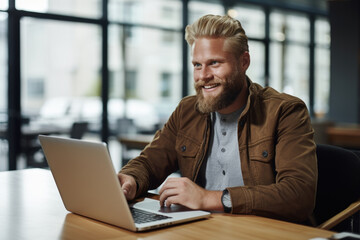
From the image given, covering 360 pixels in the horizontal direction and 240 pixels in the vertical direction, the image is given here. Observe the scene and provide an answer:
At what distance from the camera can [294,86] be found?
32.1 feet

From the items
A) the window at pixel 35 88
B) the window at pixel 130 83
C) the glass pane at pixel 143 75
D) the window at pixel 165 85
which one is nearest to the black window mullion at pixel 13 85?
the window at pixel 35 88

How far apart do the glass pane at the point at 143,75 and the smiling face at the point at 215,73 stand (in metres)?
4.59

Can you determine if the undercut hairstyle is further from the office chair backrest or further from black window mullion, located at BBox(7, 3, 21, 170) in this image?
the office chair backrest

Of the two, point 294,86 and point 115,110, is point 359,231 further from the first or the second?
point 294,86

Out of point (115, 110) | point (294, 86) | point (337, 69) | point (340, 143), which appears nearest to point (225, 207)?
point (340, 143)

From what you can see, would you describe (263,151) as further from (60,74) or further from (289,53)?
(289,53)

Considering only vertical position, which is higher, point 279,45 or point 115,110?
point 279,45

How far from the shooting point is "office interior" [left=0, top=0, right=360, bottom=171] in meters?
5.64

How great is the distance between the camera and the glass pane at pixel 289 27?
9.05m

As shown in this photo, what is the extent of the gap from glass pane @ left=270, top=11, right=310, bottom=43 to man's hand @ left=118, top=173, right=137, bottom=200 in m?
7.51

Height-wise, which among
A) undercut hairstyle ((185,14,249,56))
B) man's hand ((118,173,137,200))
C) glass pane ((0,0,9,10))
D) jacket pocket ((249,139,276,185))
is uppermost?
glass pane ((0,0,9,10))

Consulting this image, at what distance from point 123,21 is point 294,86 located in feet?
14.6

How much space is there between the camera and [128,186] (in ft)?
5.97

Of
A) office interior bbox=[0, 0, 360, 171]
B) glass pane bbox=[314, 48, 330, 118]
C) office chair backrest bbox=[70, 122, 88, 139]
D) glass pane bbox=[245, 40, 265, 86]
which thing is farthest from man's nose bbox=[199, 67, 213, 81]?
glass pane bbox=[314, 48, 330, 118]
